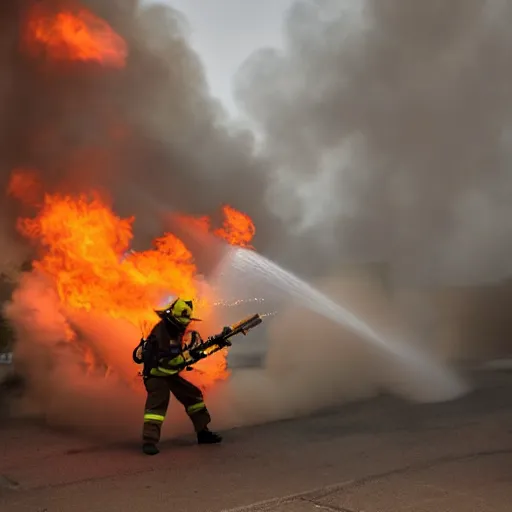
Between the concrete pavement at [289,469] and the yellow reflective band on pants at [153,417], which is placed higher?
the yellow reflective band on pants at [153,417]

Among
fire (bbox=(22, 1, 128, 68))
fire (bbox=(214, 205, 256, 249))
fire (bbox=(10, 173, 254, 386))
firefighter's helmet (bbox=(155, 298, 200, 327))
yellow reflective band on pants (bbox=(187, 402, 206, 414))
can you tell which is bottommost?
yellow reflective band on pants (bbox=(187, 402, 206, 414))

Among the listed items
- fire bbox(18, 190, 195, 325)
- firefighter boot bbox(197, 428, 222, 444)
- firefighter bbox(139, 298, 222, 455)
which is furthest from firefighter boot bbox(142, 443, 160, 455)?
fire bbox(18, 190, 195, 325)

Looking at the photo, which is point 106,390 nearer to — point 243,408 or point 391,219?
point 243,408

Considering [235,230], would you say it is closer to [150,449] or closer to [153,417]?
[153,417]

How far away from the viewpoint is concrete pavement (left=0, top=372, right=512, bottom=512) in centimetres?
388

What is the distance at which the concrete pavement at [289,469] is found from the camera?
12.7ft

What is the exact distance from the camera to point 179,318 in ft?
18.8

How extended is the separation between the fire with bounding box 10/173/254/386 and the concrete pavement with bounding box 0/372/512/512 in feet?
5.13

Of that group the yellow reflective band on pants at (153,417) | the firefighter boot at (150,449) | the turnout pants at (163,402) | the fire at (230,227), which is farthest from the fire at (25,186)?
the firefighter boot at (150,449)

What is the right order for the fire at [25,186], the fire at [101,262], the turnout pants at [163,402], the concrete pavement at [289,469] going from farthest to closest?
the fire at [25,186]
the fire at [101,262]
the turnout pants at [163,402]
the concrete pavement at [289,469]

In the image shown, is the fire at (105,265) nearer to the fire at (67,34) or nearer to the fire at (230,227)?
the fire at (230,227)

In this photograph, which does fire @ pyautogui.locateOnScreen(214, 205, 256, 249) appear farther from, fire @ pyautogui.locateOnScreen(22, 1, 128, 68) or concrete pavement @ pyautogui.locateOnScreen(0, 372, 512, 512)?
concrete pavement @ pyautogui.locateOnScreen(0, 372, 512, 512)

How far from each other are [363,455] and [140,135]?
609cm

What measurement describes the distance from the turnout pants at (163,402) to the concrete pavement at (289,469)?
244 mm
